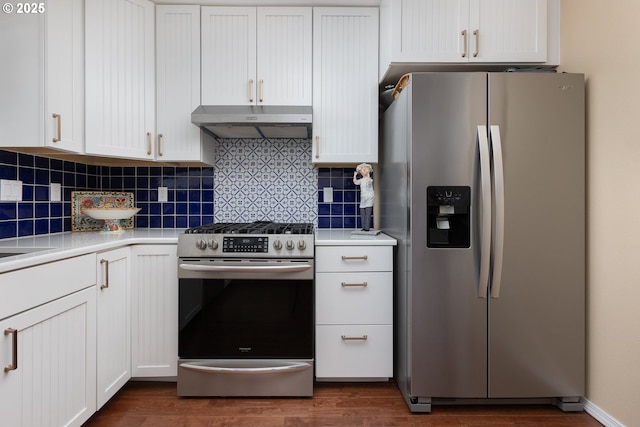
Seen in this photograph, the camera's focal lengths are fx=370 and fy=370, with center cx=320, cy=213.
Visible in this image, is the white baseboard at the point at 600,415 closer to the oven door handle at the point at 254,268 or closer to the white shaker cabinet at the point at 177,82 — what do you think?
the oven door handle at the point at 254,268

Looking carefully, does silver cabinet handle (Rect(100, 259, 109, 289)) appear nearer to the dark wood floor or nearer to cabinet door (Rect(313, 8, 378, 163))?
the dark wood floor

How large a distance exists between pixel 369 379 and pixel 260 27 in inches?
90.8

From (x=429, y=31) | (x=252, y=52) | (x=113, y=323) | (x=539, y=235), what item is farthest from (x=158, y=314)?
(x=429, y=31)

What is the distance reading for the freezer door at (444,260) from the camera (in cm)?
186

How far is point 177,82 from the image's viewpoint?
2.42 meters

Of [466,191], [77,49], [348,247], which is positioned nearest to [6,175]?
Answer: [77,49]

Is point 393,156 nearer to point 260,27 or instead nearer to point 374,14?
point 374,14

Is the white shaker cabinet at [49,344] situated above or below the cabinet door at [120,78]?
below

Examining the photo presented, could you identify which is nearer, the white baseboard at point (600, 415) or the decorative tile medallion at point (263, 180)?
the white baseboard at point (600, 415)

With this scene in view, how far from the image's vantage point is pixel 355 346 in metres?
2.13

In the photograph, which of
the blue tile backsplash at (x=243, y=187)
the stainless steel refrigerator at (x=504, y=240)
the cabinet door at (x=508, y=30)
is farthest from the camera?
the blue tile backsplash at (x=243, y=187)

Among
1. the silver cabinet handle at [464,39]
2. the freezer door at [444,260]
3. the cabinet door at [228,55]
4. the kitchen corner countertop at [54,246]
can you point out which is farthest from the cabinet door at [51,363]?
the silver cabinet handle at [464,39]

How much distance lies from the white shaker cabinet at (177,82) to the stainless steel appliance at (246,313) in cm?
70

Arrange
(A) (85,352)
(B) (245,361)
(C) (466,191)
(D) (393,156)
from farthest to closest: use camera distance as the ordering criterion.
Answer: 1. (D) (393,156)
2. (B) (245,361)
3. (C) (466,191)
4. (A) (85,352)
